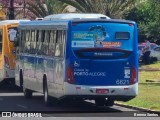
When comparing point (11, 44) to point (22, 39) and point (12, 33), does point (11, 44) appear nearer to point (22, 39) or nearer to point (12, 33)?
point (12, 33)

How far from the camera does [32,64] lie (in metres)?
26.6

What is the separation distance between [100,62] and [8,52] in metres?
10.9

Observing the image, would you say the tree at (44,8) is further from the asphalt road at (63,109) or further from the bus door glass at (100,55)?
the bus door glass at (100,55)

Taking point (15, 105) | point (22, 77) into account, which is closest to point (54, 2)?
point (22, 77)

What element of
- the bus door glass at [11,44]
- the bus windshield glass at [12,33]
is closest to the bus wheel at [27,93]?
the bus door glass at [11,44]

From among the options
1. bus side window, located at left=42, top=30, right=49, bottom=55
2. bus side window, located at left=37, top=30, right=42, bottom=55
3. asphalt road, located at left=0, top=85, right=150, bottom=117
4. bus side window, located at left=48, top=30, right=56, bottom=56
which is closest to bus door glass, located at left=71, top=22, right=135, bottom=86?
asphalt road, located at left=0, top=85, right=150, bottom=117

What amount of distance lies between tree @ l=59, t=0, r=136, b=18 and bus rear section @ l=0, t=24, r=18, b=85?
1255 cm

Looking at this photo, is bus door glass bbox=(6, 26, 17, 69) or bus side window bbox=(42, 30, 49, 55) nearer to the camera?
bus side window bbox=(42, 30, 49, 55)

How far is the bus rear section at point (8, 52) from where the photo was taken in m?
32.1

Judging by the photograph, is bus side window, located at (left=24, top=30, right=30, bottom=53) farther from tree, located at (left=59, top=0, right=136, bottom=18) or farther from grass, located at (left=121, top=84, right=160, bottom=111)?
tree, located at (left=59, top=0, right=136, bottom=18)

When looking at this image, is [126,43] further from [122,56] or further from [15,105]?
[15,105]

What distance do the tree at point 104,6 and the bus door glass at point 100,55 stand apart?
22210 mm

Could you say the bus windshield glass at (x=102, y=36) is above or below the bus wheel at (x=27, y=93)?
above

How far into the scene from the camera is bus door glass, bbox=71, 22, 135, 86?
22.0 meters
